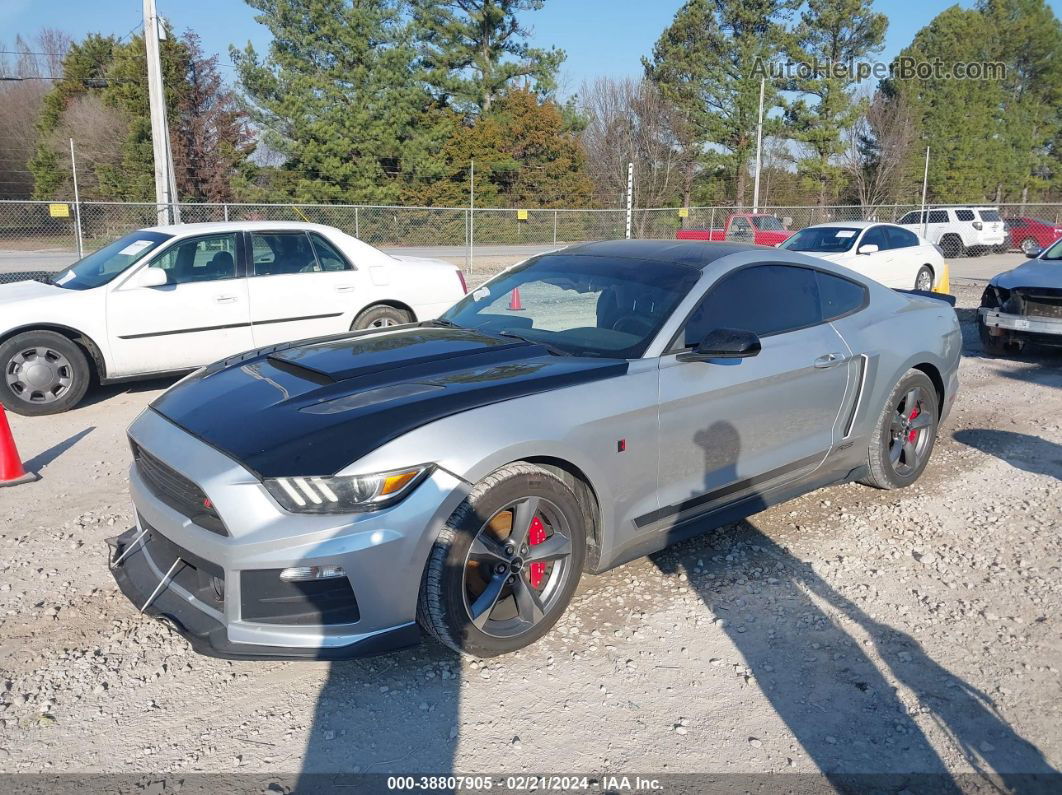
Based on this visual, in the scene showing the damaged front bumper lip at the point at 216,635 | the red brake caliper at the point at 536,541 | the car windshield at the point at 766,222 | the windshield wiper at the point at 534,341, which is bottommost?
the damaged front bumper lip at the point at 216,635

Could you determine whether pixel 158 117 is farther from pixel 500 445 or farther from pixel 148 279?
pixel 500 445

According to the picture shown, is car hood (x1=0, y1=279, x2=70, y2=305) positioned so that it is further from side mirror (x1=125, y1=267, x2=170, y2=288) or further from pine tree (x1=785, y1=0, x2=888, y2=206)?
pine tree (x1=785, y1=0, x2=888, y2=206)

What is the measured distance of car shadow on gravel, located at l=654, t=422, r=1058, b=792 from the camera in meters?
2.81

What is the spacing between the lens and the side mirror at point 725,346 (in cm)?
375

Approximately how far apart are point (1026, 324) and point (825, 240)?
5.99 metres

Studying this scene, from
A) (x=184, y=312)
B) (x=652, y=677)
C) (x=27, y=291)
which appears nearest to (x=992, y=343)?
(x=652, y=677)

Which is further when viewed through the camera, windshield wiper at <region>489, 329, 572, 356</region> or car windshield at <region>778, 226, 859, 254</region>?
car windshield at <region>778, 226, 859, 254</region>

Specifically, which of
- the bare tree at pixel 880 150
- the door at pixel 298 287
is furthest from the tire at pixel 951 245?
the door at pixel 298 287

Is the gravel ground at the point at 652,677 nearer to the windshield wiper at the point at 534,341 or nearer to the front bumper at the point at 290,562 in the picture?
the front bumper at the point at 290,562

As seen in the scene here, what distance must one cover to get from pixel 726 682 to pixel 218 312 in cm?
592

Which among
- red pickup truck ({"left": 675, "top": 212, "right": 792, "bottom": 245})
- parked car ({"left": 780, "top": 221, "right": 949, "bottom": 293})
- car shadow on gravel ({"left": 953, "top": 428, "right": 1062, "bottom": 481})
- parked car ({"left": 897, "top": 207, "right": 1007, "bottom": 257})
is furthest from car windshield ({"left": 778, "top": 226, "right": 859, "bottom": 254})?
parked car ({"left": 897, "top": 207, "right": 1007, "bottom": 257})

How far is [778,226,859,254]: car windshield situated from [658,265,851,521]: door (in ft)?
34.0

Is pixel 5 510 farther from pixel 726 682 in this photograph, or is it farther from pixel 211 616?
pixel 726 682

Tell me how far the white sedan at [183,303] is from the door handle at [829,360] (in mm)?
5077
